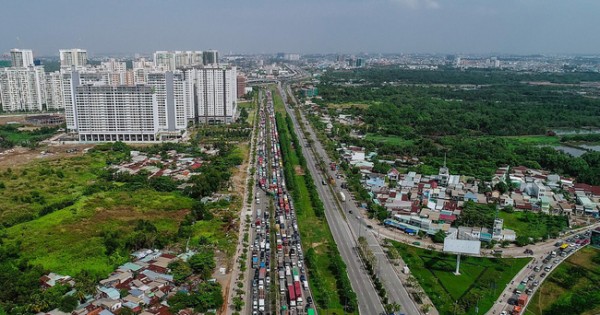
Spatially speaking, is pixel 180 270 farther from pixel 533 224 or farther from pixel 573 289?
pixel 533 224

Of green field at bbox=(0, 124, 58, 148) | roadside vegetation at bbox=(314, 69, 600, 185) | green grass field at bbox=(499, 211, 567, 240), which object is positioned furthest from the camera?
green field at bbox=(0, 124, 58, 148)

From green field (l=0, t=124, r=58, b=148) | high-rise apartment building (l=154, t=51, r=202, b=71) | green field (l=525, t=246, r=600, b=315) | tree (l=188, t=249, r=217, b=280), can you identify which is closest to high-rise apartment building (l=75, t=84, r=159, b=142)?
green field (l=0, t=124, r=58, b=148)

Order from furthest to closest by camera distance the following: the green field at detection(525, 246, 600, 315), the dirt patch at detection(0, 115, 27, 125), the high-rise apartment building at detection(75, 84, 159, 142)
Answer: the dirt patch at detection(0, 115, 27, 125) → the high-rise apartment building at detection(75, 84, 159, 142) → the green field at detection(525, 246, 600, 315)

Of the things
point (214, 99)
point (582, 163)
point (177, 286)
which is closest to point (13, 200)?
point (177, 286)

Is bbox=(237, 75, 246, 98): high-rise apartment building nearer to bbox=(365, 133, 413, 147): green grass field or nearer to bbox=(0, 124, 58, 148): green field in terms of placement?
bbox=(0, 124, 58, 148): green field

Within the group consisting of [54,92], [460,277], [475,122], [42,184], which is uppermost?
[54,92]

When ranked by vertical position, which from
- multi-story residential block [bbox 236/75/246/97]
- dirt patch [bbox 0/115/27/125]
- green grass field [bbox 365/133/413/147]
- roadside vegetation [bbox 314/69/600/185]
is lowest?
dirt patch [bbox 0/115/27/125]

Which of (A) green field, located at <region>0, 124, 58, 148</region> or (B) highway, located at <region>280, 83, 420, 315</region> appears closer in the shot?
(B) highway, located at <region>280, 83, 420, 315</region>

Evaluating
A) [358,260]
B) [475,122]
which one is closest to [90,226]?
[358,260]
